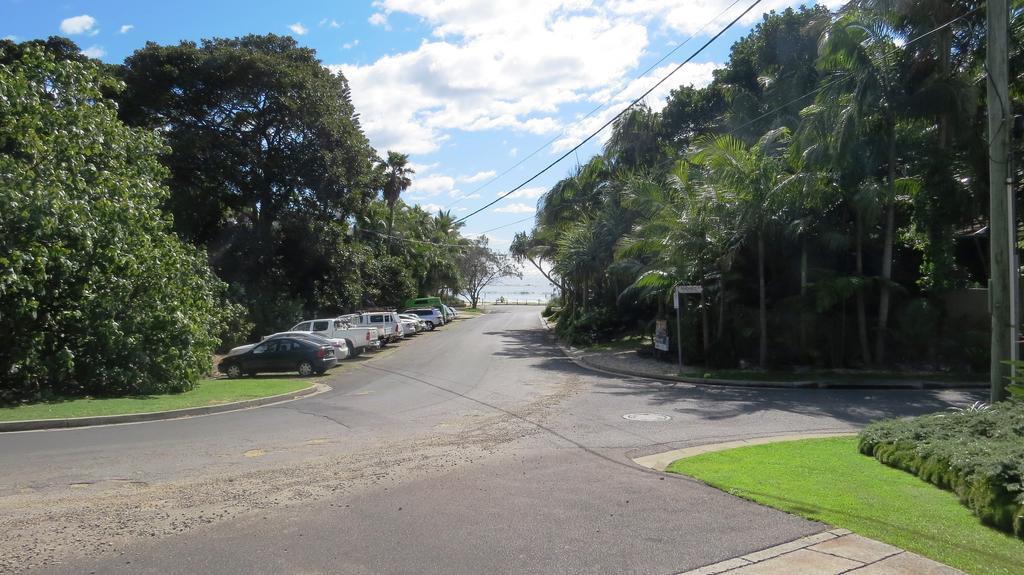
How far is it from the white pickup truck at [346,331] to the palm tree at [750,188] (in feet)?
54.2

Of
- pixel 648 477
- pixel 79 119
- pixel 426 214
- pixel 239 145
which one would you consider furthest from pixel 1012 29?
pixel 426 214

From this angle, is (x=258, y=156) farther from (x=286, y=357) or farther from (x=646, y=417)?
(x=646, y=417)

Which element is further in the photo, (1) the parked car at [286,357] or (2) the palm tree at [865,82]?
(1) the parked car at [286,357]

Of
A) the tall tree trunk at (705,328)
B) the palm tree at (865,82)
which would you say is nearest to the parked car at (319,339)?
the tall tree trunk at (705,328)

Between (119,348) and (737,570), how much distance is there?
682 inches

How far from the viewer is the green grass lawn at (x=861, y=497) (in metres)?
5.79

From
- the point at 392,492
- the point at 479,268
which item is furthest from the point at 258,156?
the point at 479,268

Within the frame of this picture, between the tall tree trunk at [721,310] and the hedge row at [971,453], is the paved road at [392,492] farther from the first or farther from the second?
the tall tree trunk at [721,310]

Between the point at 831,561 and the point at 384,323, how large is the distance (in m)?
34.4

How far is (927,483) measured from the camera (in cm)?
812

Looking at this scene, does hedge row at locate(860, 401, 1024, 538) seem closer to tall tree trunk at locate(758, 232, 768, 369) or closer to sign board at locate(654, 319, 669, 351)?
tall tree trunk at locate(758, 232, 768, 369)

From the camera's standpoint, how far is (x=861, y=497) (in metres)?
7.49

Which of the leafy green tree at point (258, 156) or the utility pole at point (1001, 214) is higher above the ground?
the leafy green tree at point (258, 156)

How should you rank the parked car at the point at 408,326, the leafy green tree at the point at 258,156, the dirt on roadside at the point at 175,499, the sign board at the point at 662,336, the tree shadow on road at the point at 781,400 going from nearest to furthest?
the dirt on roadside at the point at 175,499, the tree shadow on road at the point at 781,400, the sign board at the point at 662,336, the leafy green tree at the point at 258,156, the parked car at the point at 408,326
